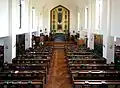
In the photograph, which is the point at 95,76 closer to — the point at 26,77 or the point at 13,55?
the point at 26,77

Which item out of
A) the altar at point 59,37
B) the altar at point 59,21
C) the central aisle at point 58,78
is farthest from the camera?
the altar at point 59,21

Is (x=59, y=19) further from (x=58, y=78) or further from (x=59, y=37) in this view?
(x=58, y=78)

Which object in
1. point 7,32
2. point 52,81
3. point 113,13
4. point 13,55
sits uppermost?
point 113,13

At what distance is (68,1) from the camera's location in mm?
25984

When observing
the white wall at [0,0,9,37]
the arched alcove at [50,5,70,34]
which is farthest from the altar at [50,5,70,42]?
the white wall at [0,0,9,37]

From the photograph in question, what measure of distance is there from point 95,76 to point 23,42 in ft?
27.1

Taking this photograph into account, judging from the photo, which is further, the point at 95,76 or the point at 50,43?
the point at 50,43

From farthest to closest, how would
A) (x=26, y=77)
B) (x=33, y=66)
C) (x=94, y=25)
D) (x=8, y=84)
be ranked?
(x=94, y=25) → (x=33, y=66) → (x=26, y=77) → (x=8, y=84)

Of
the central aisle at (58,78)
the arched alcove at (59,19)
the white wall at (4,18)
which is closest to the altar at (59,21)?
the arched alcove at (59,19)

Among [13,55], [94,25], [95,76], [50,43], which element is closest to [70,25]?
[50,43]

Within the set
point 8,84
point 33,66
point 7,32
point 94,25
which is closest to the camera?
point 8,84

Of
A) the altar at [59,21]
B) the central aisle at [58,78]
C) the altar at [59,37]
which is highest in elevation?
the altar at [59,21]

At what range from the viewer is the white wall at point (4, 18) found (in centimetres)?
870

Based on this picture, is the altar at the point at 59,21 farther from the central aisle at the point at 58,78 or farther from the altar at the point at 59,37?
the central aisle at the point at 58,78
